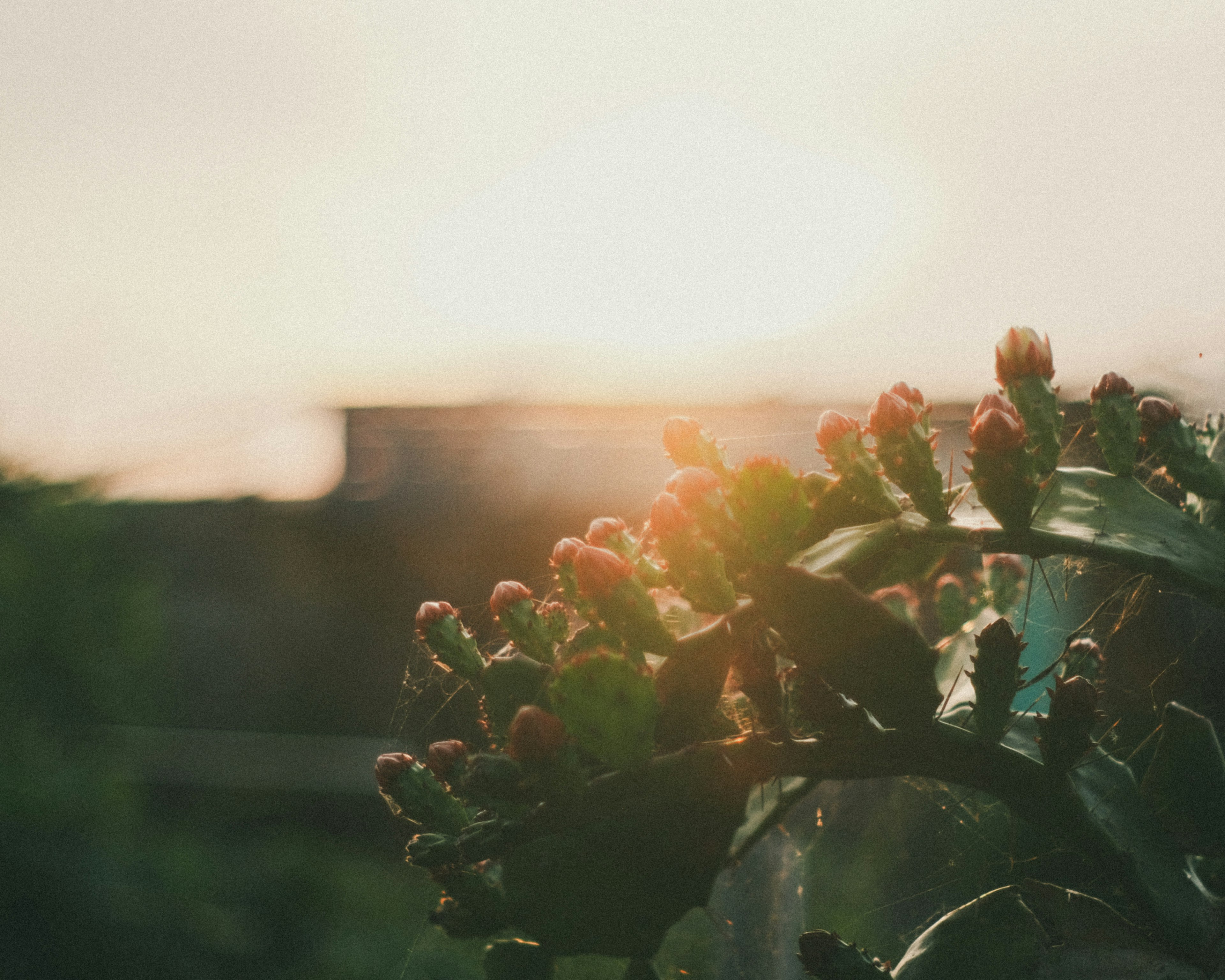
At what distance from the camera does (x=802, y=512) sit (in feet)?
1.76

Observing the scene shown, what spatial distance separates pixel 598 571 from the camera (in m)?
0.57

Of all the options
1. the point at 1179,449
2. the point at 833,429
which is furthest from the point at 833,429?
the point at 1179,449

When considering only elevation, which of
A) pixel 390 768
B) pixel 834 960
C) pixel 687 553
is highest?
pixel 687 553

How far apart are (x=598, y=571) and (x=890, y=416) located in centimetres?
29

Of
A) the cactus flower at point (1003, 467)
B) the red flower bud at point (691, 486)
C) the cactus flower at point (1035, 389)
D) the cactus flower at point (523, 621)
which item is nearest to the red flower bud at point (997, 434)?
the cactus flower at point (1003, 467)

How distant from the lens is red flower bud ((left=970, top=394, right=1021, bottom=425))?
60 centimetres

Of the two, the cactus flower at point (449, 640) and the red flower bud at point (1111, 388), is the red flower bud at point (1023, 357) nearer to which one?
the red flower bud at point (1111, 388)

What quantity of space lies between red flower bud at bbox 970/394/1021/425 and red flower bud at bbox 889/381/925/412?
76 mm

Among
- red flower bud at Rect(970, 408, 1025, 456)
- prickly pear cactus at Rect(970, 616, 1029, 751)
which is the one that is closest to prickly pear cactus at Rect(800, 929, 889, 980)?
prickly pear cactus at Rect(970, 616, 1029, 751)

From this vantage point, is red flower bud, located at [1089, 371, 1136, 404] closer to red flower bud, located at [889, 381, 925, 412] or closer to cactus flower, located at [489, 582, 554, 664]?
red flower bud, located at [889, 381, 925, 412]

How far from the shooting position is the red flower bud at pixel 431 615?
0.73m

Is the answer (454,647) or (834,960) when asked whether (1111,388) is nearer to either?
(834,960)

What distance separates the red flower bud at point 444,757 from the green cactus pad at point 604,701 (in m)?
0.16

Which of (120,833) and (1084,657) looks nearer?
(1084,657)
